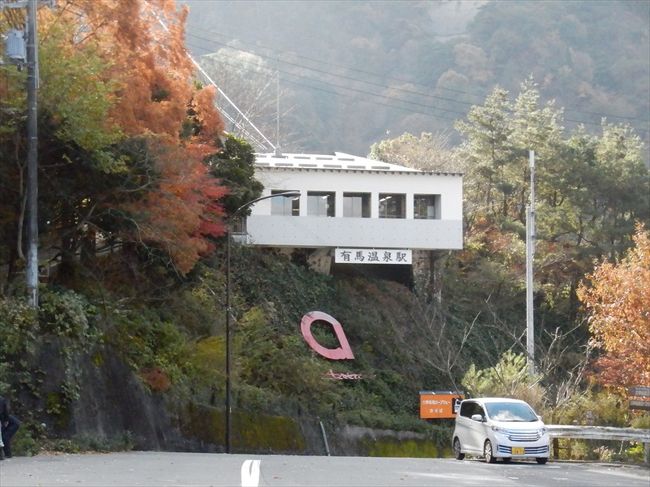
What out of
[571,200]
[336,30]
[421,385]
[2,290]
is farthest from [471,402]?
[336,30]

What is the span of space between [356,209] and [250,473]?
36718 mm

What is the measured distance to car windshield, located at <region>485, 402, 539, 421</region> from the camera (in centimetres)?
2731

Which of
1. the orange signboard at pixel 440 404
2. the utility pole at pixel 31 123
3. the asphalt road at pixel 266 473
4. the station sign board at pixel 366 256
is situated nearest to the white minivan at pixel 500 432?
the asphalt road at pixel 266 473

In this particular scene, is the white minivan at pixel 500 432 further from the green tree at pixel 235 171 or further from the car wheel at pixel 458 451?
the green tree at pixel 235 171

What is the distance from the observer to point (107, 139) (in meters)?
27.2

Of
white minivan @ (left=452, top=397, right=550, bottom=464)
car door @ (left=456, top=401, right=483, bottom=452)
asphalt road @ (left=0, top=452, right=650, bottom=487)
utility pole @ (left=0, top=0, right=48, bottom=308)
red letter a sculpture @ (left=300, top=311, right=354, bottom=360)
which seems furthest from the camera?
red letter a sculpture @ (left=300, top=311, right=354, bottom=360)

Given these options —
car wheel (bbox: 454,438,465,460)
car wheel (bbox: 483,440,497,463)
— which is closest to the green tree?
car wheel (bbox: 454,438,465,460)

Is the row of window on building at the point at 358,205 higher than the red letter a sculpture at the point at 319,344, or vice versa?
the row of window on building at the point at 358,205

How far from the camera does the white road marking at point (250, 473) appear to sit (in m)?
16.3

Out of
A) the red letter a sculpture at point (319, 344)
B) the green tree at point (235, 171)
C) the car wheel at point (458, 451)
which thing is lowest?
the car wheel at point (458, 451)

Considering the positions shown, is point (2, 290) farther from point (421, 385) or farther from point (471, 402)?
point (421, 385)

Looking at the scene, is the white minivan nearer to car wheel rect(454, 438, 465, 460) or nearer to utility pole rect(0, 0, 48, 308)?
car wheel rect(454, 438, 465, 460)

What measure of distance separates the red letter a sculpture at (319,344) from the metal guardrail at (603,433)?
19.7 metres

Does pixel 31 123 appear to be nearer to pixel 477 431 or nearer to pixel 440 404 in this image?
pixel 477 431
